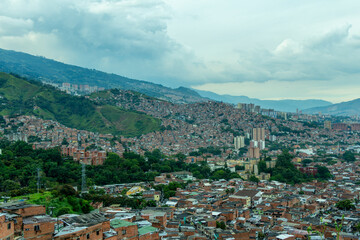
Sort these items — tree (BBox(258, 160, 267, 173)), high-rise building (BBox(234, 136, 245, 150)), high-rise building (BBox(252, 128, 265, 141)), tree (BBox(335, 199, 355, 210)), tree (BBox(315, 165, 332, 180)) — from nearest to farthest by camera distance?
tree (BBox(335, 199, 355, 210))
tree (BBox(315, 165, 332, 180))
tree (BBox(258, 160, 267, 173))
high-rise building (BBox(234, 136, 245, 150))
high-rise building (BBox(252, 128, 265, 141))

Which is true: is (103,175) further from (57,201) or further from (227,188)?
(57,201)

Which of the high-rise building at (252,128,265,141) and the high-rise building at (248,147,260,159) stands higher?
the high-rise building at (252,128,265,141)

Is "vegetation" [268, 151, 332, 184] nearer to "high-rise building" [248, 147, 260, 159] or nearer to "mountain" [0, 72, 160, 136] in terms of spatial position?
"high-rise building" [248, 147, 260, 159]

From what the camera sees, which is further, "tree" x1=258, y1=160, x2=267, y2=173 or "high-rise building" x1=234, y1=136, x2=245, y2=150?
"high-rise building" x1=234, y1=136, x2=245, y2=150

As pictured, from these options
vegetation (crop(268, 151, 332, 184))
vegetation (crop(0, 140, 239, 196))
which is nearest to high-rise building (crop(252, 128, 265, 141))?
vegetation (crop(268, 151, 332, 184))

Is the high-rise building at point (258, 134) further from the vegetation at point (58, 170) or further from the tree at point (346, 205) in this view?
the tree at point (346, 205)

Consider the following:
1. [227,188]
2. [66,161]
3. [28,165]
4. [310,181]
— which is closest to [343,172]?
[310,181]

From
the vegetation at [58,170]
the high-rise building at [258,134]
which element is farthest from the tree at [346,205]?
the high-rise building at [258,134]

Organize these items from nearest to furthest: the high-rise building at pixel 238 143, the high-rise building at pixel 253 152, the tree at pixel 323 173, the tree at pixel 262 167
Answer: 1. the tree at pixel 323 173
2. the tree at pixel 262 167
3. the high-rise building at pixel 253 152
4. the high-rise building at pixel 238 143
